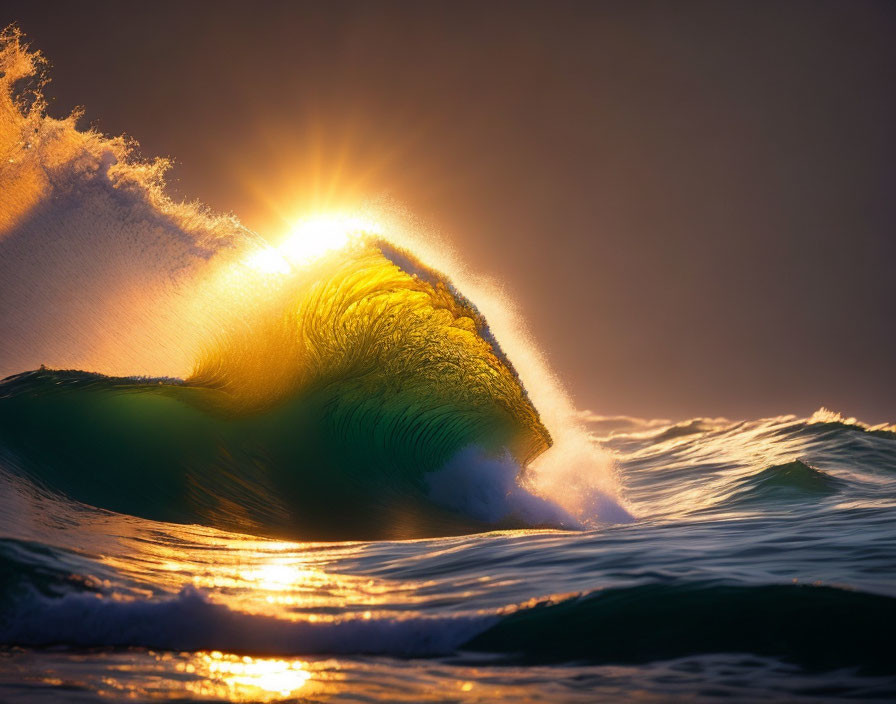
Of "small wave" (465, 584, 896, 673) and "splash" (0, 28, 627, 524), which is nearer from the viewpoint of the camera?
"small wave" (465, 584, 896, 673)

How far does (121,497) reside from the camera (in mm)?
7039

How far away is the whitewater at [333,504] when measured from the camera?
3375 millimetres

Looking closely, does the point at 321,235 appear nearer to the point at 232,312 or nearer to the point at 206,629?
the point at 232,312

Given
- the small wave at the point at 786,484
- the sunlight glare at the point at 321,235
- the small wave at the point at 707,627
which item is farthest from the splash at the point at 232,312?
the small wave at the point at 707,627

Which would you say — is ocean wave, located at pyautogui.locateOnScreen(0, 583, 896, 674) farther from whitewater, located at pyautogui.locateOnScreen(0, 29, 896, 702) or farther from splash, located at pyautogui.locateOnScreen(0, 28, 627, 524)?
splash, located at pyautogui.locateOnScreen(0, 28, 627, 524)

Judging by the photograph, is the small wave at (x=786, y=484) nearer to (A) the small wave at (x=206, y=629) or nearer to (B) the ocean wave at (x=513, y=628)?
(B) the ocean wave at (x=513, y=628)

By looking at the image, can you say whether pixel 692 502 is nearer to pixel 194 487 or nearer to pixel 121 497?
pixel 194 487

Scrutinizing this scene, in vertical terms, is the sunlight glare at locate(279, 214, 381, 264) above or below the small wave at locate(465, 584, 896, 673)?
above

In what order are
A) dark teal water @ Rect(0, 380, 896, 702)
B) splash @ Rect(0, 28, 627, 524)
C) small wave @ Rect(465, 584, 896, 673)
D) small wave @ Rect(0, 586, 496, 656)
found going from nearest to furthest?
dark teal water @ Rect(0, 380, 896, 702)
small wave @ Rect(465, 584, 896, 673)
small wave @ Rect(0, 586, 496, 656)
splash @ Rect(0, 28, 627, 524)

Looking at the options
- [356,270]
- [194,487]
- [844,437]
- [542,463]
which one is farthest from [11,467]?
[844,437]

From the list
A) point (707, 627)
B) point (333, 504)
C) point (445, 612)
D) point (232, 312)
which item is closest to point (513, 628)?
point (445, 612)

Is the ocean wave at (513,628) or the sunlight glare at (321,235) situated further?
the sunlight glare at (321,235)

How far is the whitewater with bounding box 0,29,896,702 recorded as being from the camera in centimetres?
338

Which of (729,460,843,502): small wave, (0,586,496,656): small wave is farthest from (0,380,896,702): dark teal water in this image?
(729,460,843,502): small wave
